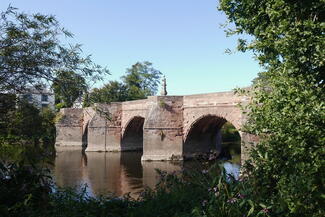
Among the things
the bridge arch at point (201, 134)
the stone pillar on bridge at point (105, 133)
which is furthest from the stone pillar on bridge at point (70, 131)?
the bridge arch at point (201, 134)

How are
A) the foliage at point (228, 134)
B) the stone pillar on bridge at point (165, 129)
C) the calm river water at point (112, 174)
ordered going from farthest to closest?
1. the foliage at point (228, 134)
2. the stone pillar on bridge at point (165, 129)
3. the calm river water at point (112, 174)

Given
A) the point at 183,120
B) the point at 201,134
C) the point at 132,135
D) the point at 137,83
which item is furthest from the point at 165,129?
the point at 137,83

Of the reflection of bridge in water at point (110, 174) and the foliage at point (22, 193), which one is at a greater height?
the foliage at point (22, 193)

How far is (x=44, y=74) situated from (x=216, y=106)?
14.7 m

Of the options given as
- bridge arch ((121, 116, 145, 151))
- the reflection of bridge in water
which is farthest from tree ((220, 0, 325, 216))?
bridge arch ((121, 116, 145, 151))

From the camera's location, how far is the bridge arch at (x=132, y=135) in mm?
29875

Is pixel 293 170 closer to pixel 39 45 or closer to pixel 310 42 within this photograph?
pixel 310 42

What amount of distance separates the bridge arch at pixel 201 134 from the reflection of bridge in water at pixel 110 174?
7.04ft

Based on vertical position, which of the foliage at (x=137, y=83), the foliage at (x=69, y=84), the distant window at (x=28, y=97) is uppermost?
the foliage at (x=137, y=83)

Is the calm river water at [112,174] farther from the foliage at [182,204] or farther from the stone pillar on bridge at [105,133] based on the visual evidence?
the foliage at [182,204]

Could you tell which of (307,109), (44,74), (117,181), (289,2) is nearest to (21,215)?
(44,74)

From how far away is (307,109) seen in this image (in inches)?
204

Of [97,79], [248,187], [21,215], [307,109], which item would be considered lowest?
[21,215]

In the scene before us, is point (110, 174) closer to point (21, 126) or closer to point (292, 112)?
point (21, 126)
